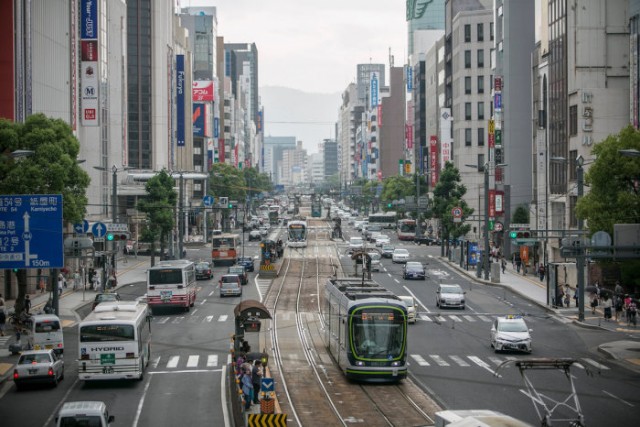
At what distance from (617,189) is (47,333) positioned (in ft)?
90.7

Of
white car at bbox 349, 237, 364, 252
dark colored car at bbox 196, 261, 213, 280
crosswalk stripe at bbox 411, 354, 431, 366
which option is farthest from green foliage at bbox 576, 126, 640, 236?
white car at bbox 349, 237, 364, 252

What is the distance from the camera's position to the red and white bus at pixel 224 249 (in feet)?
316

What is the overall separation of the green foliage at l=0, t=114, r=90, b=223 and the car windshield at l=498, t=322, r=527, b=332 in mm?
25400

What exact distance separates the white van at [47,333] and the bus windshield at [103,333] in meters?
9.16

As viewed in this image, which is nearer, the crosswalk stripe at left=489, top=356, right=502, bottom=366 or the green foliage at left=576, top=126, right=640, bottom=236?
the crosswalk stripe at left=489, top=356, right=502, bottom=366

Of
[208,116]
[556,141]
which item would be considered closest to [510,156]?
[556,141]

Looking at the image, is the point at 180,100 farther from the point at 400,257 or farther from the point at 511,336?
the point at 511,336

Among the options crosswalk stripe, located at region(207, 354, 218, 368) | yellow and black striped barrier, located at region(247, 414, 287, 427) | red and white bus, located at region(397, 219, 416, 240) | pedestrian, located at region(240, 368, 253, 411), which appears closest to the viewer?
yellow and black striped barrier, located at region(247, 414, 287, 427)

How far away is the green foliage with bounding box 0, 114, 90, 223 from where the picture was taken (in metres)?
52.1

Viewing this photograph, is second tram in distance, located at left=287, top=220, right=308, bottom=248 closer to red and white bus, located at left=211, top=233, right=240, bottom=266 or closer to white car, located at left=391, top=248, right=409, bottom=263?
red and white bus, located at left=211, top=233, right=240, bottom=266

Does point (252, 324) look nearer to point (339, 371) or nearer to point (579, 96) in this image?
point (339, 371)

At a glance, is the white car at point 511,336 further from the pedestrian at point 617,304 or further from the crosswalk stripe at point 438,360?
the pedestrian at point 617,304

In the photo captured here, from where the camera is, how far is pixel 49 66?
73375 mm

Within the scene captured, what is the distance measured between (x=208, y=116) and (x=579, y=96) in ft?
363
